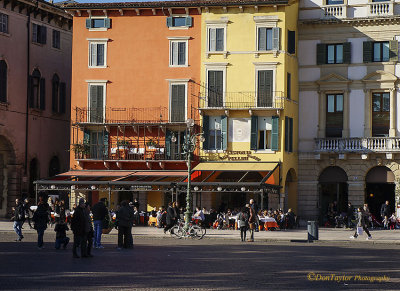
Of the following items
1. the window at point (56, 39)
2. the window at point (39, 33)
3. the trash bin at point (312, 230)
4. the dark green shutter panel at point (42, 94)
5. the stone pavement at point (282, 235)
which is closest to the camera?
the trash bin at point (312, 230)

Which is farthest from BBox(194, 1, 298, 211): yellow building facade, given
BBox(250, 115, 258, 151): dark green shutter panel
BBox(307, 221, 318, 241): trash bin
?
BBox(307, 221, 318, 241): trash bin

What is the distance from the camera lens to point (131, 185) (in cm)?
4884

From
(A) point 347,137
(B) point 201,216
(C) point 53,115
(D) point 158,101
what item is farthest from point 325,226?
(C) point 53,115

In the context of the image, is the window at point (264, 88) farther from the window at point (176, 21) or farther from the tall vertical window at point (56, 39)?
the tall vertical window at point (56, 39)

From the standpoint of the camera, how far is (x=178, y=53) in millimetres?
53531

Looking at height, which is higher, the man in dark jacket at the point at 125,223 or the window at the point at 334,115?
the window at the point at 334,115

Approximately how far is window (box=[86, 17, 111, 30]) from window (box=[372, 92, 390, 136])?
680 inches

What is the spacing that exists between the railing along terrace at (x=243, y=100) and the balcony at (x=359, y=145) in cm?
392

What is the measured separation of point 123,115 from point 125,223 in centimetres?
2496

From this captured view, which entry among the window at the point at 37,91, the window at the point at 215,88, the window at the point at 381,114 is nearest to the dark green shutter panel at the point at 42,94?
the window at the point at 37,91

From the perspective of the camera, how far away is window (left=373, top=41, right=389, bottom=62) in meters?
51.8

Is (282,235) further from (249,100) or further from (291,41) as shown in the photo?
(291,41)

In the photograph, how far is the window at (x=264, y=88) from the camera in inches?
2024

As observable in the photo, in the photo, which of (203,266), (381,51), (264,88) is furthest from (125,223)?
(381,51)
